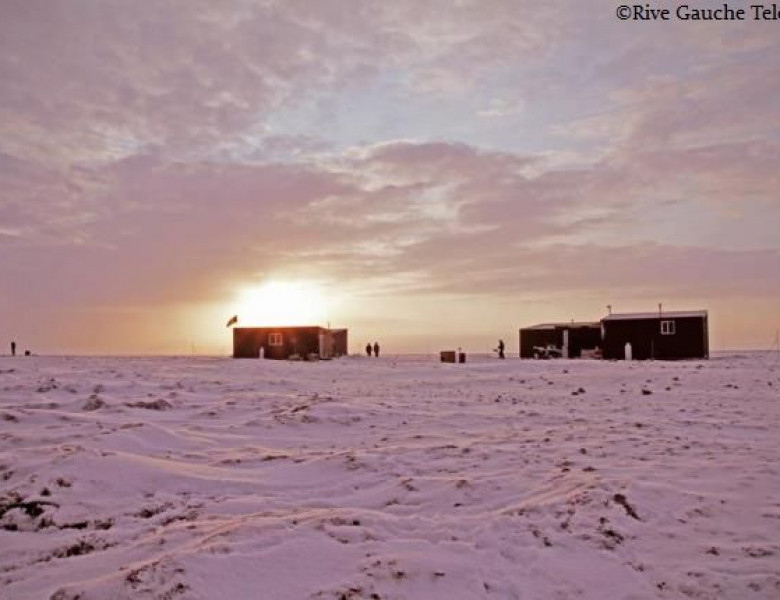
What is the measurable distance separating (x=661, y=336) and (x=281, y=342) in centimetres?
2995

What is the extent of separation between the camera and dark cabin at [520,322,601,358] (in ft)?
178

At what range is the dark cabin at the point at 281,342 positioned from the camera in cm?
5438

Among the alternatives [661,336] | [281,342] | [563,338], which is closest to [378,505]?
[661,336]

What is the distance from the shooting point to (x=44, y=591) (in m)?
4.50

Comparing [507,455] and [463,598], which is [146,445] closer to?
[507,455]

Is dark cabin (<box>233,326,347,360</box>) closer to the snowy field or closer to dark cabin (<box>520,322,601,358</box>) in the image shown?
dark cabin (<box>520,322,601,358</box>)

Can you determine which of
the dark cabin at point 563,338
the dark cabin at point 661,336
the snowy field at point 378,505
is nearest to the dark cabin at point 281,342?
the dark cabin at point 563,338

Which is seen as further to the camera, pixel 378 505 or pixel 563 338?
pixel 563 338

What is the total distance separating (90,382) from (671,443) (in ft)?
42.1

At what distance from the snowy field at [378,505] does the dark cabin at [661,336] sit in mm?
37763

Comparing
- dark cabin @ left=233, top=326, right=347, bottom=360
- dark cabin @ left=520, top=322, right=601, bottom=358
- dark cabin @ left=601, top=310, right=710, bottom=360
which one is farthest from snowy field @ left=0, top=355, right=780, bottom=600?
dark cabin @ left=520, top=322, right=601, bottom=358

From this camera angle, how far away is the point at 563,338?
55312 millimetres

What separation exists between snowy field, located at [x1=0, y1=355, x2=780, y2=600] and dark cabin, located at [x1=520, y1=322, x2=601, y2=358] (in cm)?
4311

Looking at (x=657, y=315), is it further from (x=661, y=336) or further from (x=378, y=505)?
(x=378, y=505)
